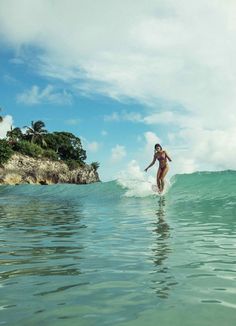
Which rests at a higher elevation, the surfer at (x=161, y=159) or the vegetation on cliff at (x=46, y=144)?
the vegetation on cliff at (x=46, y=144)

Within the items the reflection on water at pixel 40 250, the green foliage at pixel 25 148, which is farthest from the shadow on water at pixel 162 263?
the green foliage at pixel 25 148

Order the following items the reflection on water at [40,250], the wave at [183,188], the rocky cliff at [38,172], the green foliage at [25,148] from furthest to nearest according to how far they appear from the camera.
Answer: the green foliage at [25,148], the rocky cliff at [38,172], the wave at [183,188], the reflection on water at [40,250]

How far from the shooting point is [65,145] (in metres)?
92.8

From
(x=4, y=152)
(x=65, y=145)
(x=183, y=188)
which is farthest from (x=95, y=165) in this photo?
(x=183, y=188)

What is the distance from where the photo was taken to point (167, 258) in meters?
5.32

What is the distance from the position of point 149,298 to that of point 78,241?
3528 mm

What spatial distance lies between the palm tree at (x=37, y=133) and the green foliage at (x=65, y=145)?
8.43ft

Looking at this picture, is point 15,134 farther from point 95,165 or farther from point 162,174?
point 162,174

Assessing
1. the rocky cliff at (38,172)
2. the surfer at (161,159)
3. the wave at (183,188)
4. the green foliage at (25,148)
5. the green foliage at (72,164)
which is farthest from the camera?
the green foliage at (72,164)

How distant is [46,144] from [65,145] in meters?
4.45

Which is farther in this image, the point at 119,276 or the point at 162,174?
the point at 162,174

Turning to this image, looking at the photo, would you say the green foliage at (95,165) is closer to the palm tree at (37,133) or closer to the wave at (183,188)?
the palm tree at (37,133)

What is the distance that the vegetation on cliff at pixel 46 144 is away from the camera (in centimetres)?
7800

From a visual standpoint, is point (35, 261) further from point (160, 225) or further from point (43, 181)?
point (43, 181)
